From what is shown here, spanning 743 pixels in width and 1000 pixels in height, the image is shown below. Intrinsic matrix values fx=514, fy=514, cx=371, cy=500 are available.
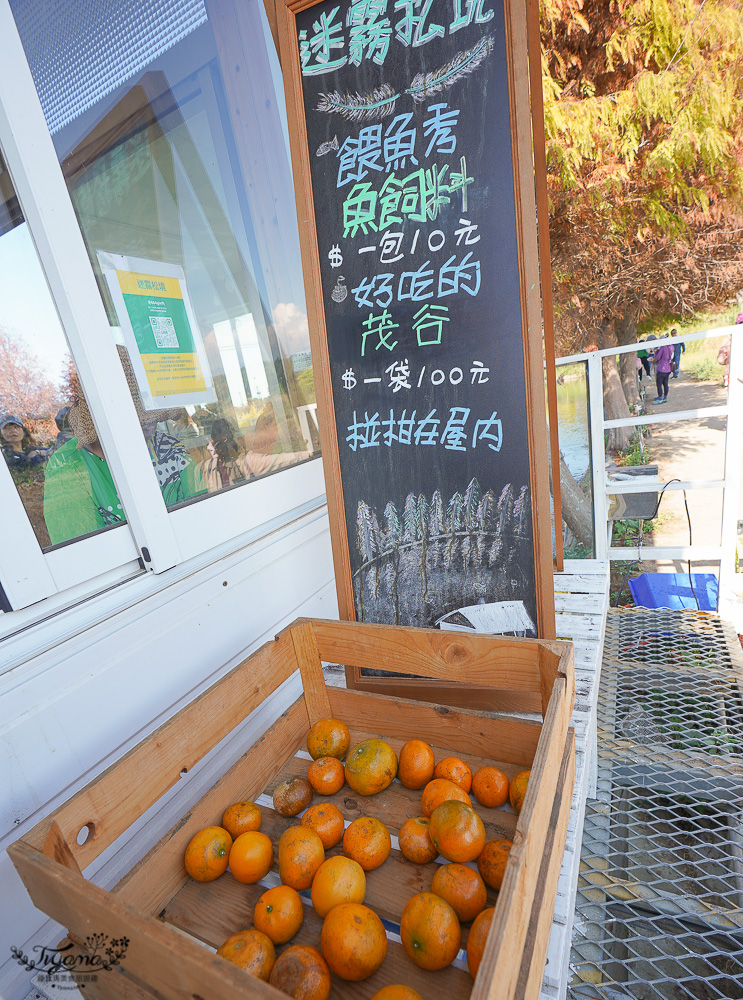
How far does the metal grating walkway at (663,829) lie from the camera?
1.66 metres

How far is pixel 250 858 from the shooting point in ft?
3.46

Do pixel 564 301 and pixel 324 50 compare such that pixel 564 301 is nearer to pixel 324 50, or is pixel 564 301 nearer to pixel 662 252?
pixel 662 252

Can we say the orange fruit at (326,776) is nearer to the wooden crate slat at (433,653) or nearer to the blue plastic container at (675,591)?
the wooden crate slat at (433,653)

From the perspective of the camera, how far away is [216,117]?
2.11 m

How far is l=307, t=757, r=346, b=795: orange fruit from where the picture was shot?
1.24 metres

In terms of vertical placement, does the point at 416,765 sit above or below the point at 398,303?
below

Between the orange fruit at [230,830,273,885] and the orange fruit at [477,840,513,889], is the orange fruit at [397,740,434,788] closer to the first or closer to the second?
Answer: the orange fruit at [477,840,513,889]

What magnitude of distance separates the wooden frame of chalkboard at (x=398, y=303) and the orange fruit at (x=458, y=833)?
560mm

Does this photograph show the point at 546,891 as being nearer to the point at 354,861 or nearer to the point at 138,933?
the point at 354,861

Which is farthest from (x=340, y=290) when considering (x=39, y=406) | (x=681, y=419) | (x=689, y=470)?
(x=689, y=470)

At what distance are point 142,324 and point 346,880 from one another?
1652 mm

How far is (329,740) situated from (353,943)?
0.51m

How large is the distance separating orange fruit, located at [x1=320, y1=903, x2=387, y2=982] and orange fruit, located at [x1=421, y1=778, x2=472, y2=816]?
0.85 feet

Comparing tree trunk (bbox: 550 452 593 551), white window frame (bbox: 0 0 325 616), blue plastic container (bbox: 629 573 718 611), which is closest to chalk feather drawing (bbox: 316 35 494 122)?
white window frame (bbox: 0 0 325 616)
